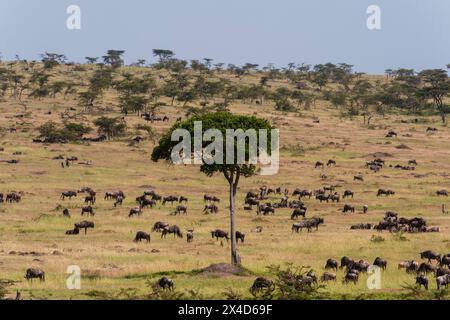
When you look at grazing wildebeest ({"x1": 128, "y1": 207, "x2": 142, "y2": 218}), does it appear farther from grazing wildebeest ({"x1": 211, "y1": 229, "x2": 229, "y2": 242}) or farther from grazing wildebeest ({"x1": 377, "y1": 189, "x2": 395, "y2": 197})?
grazing wildebeest ({"x1": 377, "y1": 189, "x2": 395, "y2": 197})

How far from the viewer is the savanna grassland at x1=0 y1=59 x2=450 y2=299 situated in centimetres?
2953

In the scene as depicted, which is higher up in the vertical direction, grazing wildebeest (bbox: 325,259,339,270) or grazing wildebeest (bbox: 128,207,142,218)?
grazing wildebeest (bbox: 128,207,142,218)

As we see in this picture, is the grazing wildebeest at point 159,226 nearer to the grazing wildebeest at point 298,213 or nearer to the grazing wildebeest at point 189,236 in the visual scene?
the grazing wildebeest at point 189,236

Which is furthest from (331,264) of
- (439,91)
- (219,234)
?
(439,91)

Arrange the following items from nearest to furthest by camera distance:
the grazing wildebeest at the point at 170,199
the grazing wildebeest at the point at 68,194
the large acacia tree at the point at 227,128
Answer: the large acacia tree at the point at 227,128
the grazing wildebeest at the point at 170,199
the grazing wildebeest at the point at 68,194

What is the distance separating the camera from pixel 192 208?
54969 millimetres

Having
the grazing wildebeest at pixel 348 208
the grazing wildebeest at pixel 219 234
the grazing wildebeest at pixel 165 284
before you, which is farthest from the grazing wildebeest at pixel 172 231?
the grazing wildebeest at pixel 348 208

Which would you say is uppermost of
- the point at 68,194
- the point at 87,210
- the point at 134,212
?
the point at 68,194

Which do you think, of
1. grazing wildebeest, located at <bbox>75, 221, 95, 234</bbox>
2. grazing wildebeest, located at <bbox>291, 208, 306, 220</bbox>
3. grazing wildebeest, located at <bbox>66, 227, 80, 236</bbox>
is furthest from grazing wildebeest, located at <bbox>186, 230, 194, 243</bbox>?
grazing wildebeest, located at <bbox>291, 208, 306, 220</bbox>

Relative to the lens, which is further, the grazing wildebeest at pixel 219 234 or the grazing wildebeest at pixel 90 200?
the grazing wildebeest at pixel 90 200

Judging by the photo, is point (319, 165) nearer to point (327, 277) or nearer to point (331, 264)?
point (331, 264)

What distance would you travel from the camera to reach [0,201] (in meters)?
54.4

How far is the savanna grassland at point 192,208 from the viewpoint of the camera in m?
29.5
